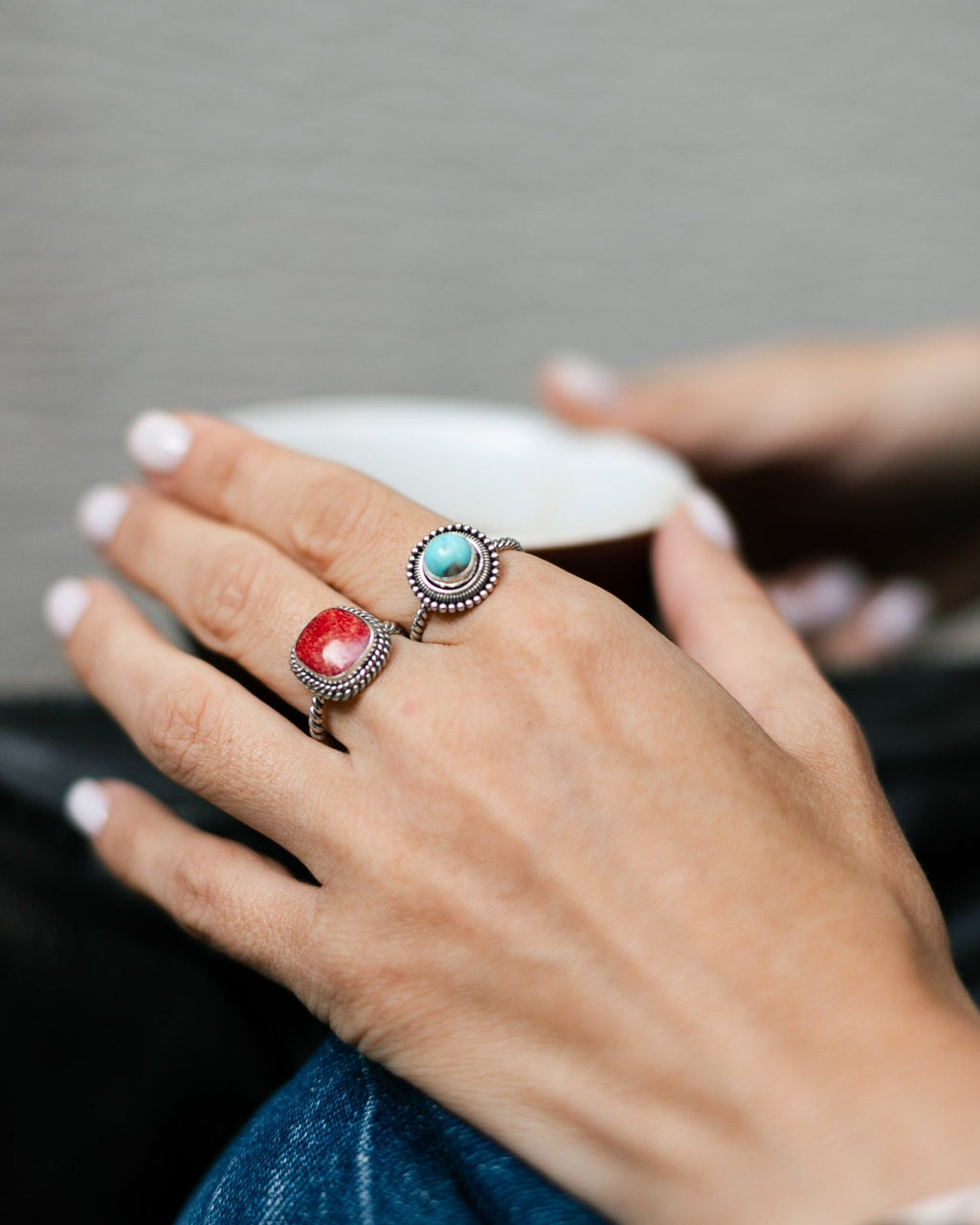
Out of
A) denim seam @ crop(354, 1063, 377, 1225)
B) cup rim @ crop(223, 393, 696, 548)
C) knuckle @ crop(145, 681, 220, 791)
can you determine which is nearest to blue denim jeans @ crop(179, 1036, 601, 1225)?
denim seam @ crop(354, 1063, 377, 1225)

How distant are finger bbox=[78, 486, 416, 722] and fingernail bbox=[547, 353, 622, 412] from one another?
361 mm

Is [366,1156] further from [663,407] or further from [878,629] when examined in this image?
[878,629]

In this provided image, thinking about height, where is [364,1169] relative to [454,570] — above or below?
below

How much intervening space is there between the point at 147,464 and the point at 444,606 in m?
0.22

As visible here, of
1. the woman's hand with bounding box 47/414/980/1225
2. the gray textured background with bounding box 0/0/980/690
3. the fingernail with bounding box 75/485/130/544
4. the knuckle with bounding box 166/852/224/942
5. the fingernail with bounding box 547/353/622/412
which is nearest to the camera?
the woman's hand with bounding box 47/414/980/1225

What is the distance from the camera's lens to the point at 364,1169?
1.20 feet

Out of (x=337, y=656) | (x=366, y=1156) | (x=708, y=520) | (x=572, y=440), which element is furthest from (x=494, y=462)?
(x=366, y=1156)

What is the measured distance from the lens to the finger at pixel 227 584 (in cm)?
43

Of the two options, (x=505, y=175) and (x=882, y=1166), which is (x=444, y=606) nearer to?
(x=882, y=1166)

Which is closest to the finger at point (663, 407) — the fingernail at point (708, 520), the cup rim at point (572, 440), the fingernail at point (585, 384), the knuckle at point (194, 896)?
the fingernail at point (585, 384)

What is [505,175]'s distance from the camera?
1.02 meters

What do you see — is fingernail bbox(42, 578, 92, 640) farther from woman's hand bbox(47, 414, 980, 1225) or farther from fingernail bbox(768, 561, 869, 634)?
fingernail bbox(768, 561, 869, 634)

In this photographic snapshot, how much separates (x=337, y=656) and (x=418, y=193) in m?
0.75

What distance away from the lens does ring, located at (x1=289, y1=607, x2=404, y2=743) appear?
15.5 inches
